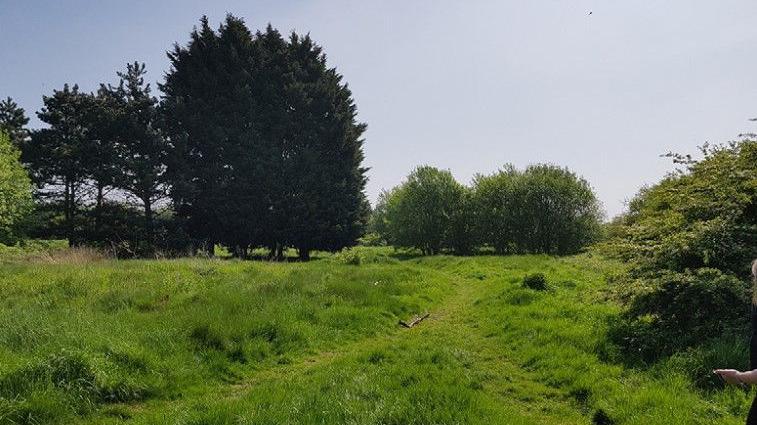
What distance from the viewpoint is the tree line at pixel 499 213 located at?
40.1m

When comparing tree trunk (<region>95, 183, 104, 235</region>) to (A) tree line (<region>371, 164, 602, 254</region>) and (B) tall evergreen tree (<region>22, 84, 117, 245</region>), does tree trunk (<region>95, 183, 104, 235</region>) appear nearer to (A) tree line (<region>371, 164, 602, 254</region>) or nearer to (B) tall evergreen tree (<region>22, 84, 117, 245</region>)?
(B) tall evergreen tree (<region>22, 84, 117, 245</region>)

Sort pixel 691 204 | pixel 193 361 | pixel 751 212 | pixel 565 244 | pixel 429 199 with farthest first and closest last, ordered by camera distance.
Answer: pixel 429 199 < pixel 565 244 < pixel 691 204 < pixel 751 212 < pixel 193 361

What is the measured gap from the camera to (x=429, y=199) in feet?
147

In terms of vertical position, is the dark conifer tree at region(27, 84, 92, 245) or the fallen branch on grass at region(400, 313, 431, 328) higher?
the dark conifer tree at region(27, 84, 92, 245)

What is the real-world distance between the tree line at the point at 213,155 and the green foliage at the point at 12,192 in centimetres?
148

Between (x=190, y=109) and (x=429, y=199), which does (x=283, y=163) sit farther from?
(x=429, y=199)

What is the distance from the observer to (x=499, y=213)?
138ft

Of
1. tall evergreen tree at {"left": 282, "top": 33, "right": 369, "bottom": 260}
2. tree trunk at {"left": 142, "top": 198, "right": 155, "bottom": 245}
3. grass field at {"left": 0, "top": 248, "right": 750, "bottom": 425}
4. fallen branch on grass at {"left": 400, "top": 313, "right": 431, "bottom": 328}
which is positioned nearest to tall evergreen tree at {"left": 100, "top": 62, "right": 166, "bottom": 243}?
tree trunk at {"left": 142, "top": 198, "right": 155, "bottom": 245}

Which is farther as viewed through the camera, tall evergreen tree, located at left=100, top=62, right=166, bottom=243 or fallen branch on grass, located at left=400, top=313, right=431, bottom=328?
tall evergreen tree, located at left=100, top=62, right=166, bottom=243

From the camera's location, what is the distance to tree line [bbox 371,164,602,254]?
132ft

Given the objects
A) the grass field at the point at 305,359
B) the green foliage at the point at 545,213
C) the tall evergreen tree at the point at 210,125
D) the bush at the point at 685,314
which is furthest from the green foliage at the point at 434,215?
the bush at the point at 685,314

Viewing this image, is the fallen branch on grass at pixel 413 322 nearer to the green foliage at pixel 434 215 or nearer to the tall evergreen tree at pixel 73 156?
the tall evergreen tree at pixel 73 156

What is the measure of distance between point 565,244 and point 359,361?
36727 millimetres

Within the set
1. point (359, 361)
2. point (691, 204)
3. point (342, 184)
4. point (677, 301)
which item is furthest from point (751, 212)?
point (342, 184)
